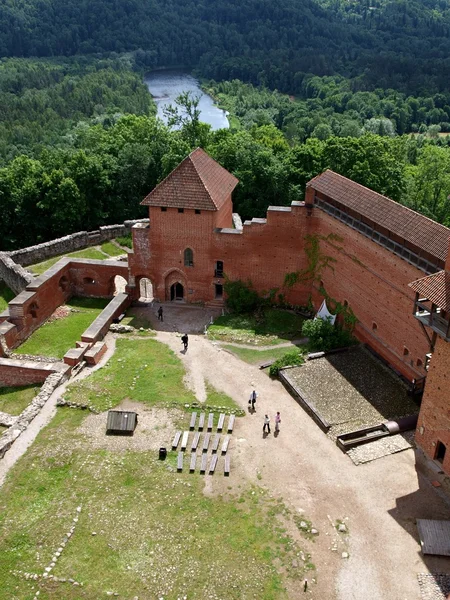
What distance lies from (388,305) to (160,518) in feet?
47.8

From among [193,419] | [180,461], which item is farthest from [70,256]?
[180,461]

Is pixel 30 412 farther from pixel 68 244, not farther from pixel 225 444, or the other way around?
pixel 68 244

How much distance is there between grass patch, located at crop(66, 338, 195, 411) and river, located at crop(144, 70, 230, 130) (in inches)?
3199

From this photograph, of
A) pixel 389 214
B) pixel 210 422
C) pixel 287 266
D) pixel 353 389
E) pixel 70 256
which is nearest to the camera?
pixel 210 422

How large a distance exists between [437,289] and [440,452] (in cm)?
671

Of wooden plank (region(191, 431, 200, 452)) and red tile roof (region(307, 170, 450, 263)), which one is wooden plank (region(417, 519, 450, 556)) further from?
red tile roof (region(307, 170, 450, 263))

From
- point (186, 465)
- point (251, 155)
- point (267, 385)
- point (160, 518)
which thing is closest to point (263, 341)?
point (267, 385)

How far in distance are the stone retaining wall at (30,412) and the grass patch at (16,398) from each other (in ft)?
5.55

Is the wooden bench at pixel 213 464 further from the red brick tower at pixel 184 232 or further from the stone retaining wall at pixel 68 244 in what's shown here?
the stone retaining wall at pixel 68 244

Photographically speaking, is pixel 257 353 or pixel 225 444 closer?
pixel 225 444

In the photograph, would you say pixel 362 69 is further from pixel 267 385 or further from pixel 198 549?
pixel 198 549

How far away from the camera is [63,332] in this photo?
35.2m

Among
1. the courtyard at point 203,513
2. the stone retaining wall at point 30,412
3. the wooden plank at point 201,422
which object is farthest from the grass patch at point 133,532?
the wooden plank at point 201,422

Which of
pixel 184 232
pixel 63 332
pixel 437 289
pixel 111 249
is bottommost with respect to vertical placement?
pixel 63 332
